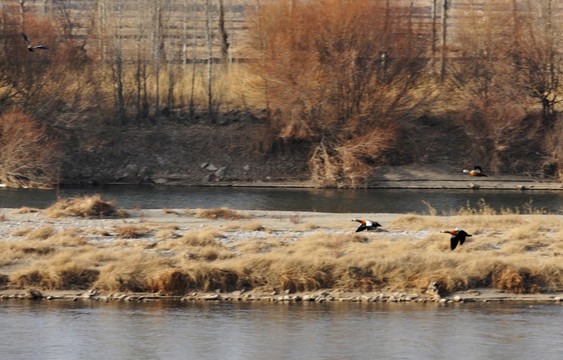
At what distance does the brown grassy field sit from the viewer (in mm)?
19672

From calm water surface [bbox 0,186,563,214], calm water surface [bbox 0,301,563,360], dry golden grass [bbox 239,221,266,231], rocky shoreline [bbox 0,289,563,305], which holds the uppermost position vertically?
calm water surface [bbox 0,186,563,214]

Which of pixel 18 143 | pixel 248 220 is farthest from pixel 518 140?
pixel 18 143

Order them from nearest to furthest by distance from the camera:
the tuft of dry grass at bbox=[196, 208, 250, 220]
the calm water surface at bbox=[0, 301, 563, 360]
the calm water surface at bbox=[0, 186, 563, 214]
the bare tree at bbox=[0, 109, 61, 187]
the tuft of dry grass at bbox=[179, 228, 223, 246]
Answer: the calm water surface at bbox=[0, 301, 563, 360] < the tuft of dry grass at bbox=[179, 228, 223, 246] < the tuft of dry grass at bbox=[196, 208, 250, 220] < the calm water surface at bbox=[0, 186, 563, 214] < the bare tree at bbox=[0, 109, 61, 187]

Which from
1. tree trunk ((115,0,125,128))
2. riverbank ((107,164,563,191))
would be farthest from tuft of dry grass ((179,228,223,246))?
tree trunk ((115,0,125,128))

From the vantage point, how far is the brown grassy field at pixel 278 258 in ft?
64.5

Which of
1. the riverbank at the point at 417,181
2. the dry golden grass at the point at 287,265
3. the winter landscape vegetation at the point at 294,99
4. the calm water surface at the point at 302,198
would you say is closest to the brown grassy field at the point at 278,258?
the dry golden grass at the point at 287,265

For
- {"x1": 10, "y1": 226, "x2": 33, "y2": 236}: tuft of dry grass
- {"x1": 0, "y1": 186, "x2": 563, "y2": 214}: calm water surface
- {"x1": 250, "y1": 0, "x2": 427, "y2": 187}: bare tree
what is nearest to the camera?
{"x1": 10, "y1": 226, "x2": 33, "y2": 236}: tuft of dry grass

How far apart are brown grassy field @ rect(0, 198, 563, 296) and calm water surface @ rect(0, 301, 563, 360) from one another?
84 centimetres

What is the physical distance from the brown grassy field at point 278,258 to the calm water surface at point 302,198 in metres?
8.13

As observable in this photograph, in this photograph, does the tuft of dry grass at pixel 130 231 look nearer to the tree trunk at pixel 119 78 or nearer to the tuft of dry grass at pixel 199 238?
the tuft of dry grass at pixel 199 238

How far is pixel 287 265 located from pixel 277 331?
3064mm

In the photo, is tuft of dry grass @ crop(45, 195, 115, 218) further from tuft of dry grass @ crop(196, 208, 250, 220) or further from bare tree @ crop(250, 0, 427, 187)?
bare tree @ crop(250, 0, 427, 187)

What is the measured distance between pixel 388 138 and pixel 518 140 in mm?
6992

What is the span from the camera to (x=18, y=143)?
1566 inches
